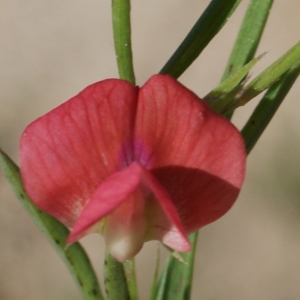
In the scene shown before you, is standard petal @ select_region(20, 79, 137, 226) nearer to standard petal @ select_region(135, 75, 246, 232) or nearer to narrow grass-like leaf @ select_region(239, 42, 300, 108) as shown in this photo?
standard petal @ select_region(135, 75, 246, 232)

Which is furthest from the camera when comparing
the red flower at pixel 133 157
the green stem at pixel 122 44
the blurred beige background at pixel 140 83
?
the blurred beige background at pixel 140 83

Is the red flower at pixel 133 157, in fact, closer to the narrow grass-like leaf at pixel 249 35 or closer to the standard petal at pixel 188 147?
the standard petal at pixel 188 147

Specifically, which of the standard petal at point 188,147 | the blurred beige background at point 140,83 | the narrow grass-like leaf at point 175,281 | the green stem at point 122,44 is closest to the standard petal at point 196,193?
the standard petal at point 188,147

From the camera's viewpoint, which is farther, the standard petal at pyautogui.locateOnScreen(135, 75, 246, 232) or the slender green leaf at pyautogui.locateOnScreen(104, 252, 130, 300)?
the slender green leaf at pyautogui.locateOnScreen(104, 252, 130, 300)

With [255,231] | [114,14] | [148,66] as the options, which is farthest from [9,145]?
[114,14]

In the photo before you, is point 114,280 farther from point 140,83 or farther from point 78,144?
point 140,83

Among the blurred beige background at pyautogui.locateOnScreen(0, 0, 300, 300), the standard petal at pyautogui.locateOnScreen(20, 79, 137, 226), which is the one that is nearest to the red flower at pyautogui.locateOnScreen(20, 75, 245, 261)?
the standard petal at pyautogui.locateOnScreen(20, 79, 137, 226)

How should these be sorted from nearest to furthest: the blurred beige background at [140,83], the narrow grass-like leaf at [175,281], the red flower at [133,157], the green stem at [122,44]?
1. the red flower at [133,157]
2. the green stem at [122,44]
3. the narrow grass-like leaf at [175,281]
4. the blurred beige background at [140,83]

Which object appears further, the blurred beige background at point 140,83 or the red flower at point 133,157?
the blurred beige background at point 140,83
